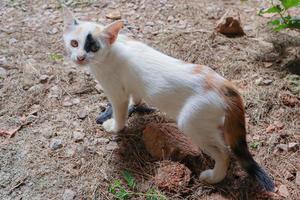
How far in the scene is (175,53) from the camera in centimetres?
288

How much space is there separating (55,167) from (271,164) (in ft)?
4.21

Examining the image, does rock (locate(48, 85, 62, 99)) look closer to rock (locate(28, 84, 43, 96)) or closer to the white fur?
rock (locate(28, 84, 43, 96))

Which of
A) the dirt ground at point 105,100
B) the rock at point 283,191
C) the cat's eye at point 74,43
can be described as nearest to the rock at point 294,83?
the dirt ground at point 105,100

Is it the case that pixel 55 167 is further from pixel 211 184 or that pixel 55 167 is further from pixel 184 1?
pixel 184 1

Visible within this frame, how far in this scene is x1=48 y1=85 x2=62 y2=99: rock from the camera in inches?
100

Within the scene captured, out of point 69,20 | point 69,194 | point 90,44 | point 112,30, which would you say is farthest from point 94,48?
point 69,194

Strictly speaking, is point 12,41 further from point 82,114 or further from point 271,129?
point 271,129

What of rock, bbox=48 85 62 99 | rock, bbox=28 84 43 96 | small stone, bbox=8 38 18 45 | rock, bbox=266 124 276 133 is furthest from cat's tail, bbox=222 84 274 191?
small stone, bbox=8 38 18 45

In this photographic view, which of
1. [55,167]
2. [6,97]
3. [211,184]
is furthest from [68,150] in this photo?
[211,184]

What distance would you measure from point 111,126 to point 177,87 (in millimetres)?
637

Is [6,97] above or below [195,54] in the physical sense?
→ below

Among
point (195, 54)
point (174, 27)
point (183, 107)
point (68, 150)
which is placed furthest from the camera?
point (174, 27)

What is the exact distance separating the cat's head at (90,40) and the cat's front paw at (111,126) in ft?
1.71

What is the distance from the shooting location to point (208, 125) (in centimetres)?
184
